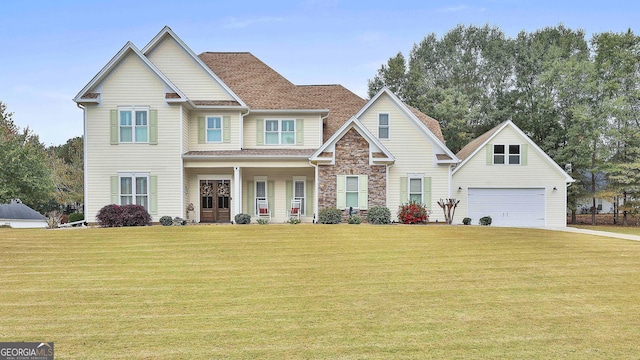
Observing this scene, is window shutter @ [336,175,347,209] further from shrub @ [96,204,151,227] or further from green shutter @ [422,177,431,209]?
shrub @ [96,204,151,227]

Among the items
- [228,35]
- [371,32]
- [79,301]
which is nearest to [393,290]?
[79,301]

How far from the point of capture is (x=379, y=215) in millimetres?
21109

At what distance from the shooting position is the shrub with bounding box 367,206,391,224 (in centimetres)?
2105

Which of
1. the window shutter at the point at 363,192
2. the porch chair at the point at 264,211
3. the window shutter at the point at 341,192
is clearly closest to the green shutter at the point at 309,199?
the porch chair at the point at 264,211

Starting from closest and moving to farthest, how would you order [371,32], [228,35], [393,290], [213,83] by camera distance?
1. [393,290]
2. [213,83]
3. [371,32]
4. [228,35]

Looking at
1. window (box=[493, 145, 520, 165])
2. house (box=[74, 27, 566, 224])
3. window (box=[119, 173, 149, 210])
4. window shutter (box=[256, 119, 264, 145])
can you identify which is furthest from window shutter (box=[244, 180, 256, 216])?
window (box=[493, 145, 520, 165])

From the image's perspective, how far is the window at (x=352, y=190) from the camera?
72.7ft

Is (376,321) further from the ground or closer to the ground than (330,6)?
closer to the ground

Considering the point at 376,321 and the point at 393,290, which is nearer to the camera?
the point at 376,321

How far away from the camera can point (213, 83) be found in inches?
922

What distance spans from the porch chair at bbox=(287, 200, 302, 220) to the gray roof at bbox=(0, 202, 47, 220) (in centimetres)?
2597

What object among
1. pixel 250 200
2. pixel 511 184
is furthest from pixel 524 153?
pixel 250 200

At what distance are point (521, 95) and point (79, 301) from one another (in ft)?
132

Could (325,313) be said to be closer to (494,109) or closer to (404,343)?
(404,343)
